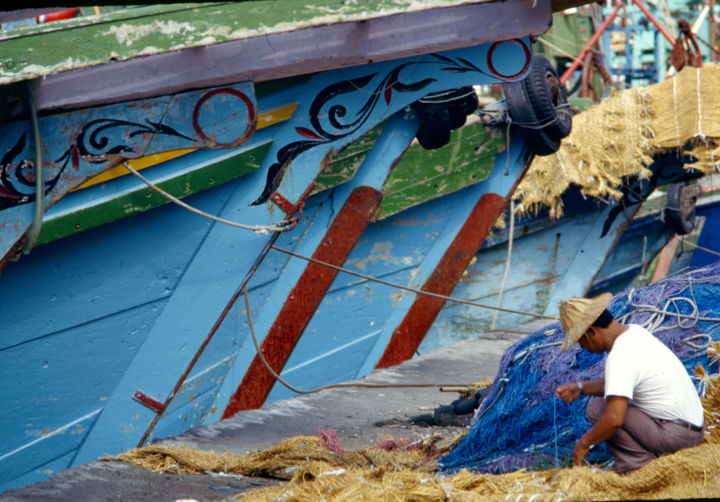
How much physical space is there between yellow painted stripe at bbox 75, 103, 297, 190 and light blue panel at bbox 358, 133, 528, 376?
8.33 ft

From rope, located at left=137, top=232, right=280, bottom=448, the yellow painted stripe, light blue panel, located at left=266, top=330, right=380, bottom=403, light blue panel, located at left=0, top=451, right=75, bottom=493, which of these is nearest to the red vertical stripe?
rope, located at left=137, top=232, right=280, bottom=448

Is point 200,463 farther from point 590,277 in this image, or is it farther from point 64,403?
point 590,277

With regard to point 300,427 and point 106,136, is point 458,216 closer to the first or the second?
point 300,427

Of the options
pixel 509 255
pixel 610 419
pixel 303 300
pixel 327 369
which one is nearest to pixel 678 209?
pixel 509 255

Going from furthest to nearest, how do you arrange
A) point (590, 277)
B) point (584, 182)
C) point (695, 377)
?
point (590, 277) < point (584, 182) < point (695, 377)

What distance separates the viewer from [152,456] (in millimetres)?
4098

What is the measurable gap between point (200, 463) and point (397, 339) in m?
2.82

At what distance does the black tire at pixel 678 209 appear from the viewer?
1009cm

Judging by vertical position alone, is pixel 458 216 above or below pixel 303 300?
above

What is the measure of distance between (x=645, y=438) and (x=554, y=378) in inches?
35.8

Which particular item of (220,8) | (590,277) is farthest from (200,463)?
(590,277)

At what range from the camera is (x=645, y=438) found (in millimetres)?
3096

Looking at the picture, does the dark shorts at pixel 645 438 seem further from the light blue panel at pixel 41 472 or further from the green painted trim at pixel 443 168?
the green painted trim at pixel 443 168

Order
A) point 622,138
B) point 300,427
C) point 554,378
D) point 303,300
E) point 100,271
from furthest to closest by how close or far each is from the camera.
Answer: point 622,138
point 303,300
point 300,427
point 100,271
point 554,378
